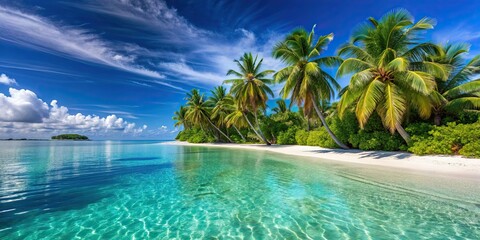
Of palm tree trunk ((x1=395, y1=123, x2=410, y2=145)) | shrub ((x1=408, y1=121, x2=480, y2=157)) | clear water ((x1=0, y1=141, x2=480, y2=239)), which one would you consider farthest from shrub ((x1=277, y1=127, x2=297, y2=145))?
clear water ((x1=0, y1=141, x2=480, y2=239))

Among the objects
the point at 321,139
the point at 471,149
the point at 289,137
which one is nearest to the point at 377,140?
the point at 471,149

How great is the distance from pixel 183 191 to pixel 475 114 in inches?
620

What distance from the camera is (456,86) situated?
13.4 metres

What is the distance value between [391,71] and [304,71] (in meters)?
6.42

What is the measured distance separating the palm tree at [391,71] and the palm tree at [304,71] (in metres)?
3.64

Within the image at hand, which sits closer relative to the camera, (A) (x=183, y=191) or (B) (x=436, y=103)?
(A) (x=183, y=191)

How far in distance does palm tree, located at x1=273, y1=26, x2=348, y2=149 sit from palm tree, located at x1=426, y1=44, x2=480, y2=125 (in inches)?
253

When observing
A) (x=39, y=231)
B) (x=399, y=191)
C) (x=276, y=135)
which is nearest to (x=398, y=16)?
(x=399, y=191)

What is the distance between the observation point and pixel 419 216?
4.52m

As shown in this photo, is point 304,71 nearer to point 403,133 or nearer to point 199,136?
point 403,133

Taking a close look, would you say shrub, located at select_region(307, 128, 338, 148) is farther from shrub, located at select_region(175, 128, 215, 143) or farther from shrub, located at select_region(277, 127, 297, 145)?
shrub, located at select_region(175, 128, 215, 143)

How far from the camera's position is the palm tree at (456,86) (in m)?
11.9

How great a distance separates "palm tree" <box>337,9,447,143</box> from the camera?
1195cm

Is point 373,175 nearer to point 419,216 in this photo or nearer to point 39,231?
point 419,216
